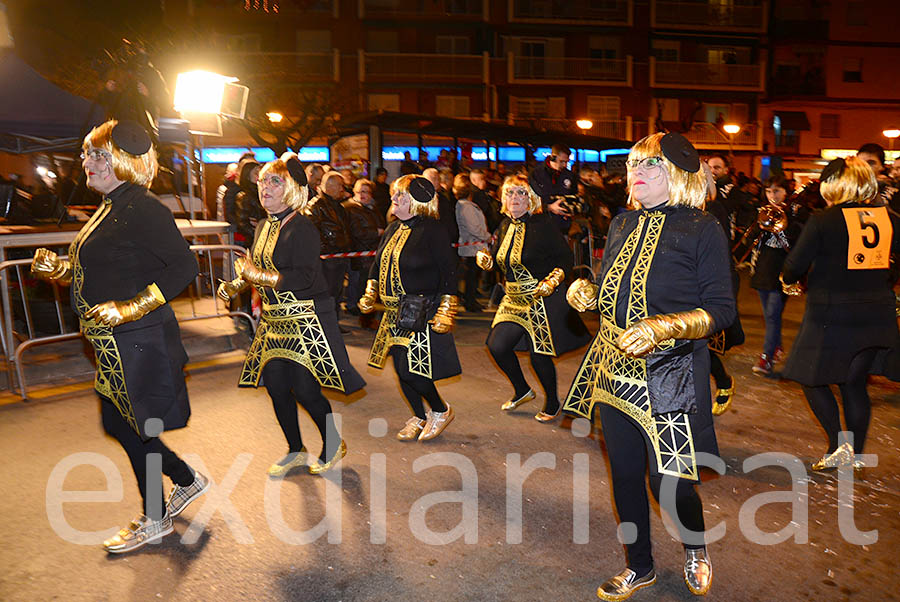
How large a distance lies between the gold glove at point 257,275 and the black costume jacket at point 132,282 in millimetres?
687

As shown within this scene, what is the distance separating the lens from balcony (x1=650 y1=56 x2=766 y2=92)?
1476 inches

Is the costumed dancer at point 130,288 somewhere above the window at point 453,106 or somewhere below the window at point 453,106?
below

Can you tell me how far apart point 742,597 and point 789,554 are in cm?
59

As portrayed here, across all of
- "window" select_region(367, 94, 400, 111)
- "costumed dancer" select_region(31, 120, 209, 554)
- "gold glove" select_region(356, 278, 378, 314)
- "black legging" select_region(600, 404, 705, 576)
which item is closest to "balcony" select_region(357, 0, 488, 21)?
"window" select_region(367, 94, 400, 111)

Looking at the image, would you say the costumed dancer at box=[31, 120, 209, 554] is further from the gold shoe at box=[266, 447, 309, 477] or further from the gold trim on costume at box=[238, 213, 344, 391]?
the gold shoe at box=[266, 447, 309, 477]

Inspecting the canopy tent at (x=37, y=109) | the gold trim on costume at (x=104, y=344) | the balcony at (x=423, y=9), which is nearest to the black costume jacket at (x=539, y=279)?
the gold trim on costume at (x=104, y=344)

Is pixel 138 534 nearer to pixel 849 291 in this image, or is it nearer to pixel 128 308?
pixel 128 308

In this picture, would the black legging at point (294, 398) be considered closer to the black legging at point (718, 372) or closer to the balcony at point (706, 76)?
the black legging at point (718, 372)

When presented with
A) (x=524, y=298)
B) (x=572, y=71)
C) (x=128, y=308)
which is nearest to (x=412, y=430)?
(x=524, y=298)

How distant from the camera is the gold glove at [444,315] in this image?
17.0 ft

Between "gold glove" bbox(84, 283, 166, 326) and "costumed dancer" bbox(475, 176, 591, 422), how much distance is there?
2855 mm

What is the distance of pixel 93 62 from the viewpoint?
22812mm

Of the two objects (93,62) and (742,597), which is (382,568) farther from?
(93,62)

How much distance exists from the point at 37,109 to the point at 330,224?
4467 millimetres
